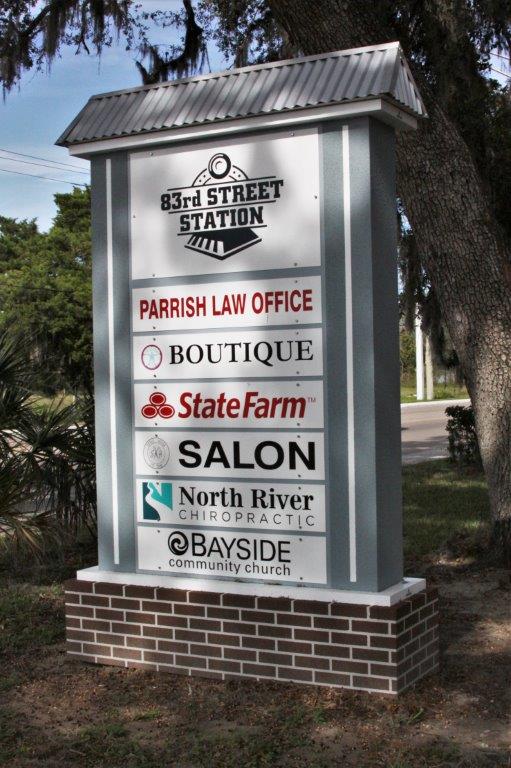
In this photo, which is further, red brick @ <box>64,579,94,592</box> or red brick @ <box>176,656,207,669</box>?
red brick @ <box>64,579,94,592</box>

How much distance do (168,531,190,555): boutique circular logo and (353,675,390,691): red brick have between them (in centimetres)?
124

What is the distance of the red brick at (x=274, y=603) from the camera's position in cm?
512

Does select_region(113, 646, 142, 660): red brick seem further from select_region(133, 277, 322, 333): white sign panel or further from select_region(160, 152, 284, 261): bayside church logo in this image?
select_region(160, 152, 284, 261): bayside church logo

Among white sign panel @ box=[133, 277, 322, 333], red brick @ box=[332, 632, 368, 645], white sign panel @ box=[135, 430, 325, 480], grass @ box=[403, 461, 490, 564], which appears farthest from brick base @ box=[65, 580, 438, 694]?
grass @ box=[403, 461, 490, 564]

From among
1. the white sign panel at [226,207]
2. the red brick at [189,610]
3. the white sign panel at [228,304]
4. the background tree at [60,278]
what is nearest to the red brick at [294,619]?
the red brick at [189,610]

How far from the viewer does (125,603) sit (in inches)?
221

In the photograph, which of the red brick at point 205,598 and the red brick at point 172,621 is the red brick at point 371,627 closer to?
the red brick at point 205,598

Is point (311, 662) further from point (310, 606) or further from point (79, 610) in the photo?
point (79, 610)

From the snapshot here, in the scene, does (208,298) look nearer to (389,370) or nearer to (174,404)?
(174,404)

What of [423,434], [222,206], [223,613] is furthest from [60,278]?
[223,613]

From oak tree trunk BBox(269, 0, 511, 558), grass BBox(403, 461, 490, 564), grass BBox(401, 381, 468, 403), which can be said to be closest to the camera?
oak tree trunk BBox(269, 0, 511, 558)

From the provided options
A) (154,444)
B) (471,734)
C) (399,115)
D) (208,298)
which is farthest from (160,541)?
A: (399,115)

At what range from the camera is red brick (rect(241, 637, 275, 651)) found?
17.0ft

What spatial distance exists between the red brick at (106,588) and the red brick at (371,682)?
1515 millimetres
